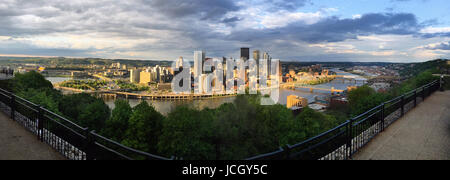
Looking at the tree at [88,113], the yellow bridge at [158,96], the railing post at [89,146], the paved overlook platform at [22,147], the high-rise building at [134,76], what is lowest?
the yellow bridge at [158,96]

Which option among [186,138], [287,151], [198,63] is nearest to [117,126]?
[186,138]

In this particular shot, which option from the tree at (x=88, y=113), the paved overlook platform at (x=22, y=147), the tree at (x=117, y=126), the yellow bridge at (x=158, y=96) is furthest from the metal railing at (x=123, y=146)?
the yellow bridge at (x=158, y=96)

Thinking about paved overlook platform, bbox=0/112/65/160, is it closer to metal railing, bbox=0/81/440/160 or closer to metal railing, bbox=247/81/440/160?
metal railing, bbox=0/81/440/160

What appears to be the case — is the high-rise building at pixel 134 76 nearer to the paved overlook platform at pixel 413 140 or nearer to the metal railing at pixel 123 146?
the metal railing at pixel 123 146

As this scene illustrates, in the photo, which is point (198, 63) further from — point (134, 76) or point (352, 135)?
point (352, 135)

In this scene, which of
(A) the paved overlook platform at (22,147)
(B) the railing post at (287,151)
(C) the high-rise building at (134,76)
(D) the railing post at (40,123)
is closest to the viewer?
(B) the railing post at (287,151)

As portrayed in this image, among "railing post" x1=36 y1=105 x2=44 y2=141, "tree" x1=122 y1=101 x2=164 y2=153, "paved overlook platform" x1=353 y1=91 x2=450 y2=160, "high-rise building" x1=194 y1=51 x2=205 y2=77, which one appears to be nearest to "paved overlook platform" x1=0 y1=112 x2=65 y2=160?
"railing post" x1=36 y1=105 x2=44 y2=141

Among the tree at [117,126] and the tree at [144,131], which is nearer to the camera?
the tree at [144,131]
